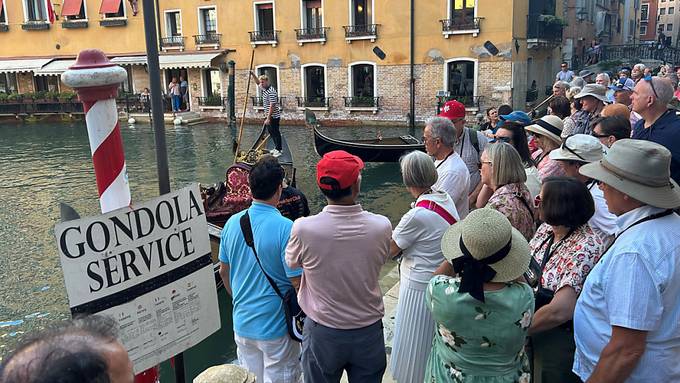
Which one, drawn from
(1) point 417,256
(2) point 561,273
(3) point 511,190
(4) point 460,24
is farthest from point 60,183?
(4) point 460,24

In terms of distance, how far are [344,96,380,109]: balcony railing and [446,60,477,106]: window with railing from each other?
2.23 metres

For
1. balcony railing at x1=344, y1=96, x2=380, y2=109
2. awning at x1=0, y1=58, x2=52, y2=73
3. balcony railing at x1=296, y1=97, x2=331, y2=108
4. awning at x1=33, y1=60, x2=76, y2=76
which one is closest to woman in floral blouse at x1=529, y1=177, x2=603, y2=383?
balcony railing at x1=344, y1=96, x2=380, y2=109

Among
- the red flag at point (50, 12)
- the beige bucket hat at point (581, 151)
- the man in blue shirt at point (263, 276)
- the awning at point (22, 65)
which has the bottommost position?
the man in blue shirt at point (263, 276)

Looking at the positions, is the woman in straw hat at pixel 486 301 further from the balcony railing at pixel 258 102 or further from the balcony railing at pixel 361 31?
the balcony railing at pixel 258 102

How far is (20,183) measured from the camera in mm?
8844

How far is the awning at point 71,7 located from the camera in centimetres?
1961

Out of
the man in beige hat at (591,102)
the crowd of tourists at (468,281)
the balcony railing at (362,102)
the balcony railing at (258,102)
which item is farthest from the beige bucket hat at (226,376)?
the balcony railing at (258,102)

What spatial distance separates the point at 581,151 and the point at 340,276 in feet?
4.65

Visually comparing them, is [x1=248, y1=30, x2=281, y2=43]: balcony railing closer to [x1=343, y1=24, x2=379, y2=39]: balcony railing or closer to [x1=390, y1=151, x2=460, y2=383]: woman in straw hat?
[x1=343, y1=24, x2=379, y2=39]: balcony railing

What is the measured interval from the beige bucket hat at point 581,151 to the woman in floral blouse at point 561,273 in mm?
718

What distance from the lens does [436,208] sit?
2.22 metres

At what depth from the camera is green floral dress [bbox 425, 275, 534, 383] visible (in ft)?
4.96

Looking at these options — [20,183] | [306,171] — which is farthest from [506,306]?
[20,183]

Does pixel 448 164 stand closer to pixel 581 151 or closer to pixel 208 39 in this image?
pixel 581 151
